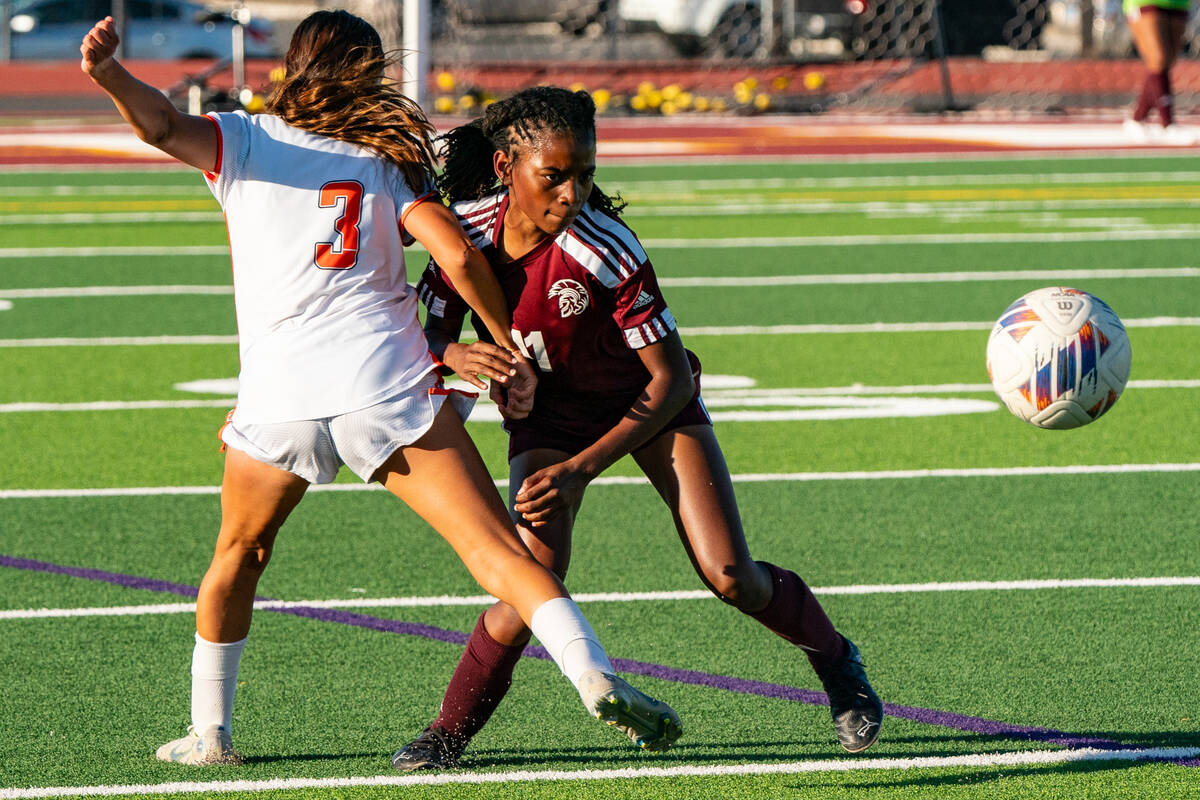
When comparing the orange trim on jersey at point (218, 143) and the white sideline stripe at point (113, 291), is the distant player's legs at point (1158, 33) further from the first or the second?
the orange trim on jersey at point (218, 143)

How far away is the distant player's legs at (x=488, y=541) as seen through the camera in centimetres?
347

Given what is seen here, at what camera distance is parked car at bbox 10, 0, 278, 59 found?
3206cm

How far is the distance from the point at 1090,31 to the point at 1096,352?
1080 inches

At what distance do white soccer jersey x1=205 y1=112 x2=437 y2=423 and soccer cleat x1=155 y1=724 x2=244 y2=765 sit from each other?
2.82 ft

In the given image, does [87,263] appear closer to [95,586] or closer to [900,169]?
[95,586]

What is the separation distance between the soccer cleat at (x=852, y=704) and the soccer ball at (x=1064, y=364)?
4.85 feet

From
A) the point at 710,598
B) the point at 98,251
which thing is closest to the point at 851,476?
the point at 710,598

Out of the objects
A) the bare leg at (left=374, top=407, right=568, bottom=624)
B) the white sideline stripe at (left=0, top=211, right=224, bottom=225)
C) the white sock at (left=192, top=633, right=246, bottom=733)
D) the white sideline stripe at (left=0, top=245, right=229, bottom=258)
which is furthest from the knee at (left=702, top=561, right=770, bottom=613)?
the white sideline stripe at (left=0, top=211, right=224, bottom=225)

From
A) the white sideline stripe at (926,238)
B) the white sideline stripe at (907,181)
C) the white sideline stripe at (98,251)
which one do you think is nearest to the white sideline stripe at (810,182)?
the white sideline stripe at (907,181)

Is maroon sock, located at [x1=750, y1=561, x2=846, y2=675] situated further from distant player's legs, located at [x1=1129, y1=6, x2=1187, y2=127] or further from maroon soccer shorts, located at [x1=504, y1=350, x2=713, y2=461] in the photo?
distant player's legs, located at [x1=1129, y1=6, x2=1187, y2=127]

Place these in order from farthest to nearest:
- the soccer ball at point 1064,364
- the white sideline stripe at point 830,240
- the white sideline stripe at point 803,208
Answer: the white sideline stripe at point 803,208 < the white sideline stripe at point 830,240 < the soccer ball at point 1064,364

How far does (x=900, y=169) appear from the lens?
20578mm

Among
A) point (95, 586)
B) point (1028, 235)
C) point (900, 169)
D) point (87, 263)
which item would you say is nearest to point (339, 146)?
point (95, 586)

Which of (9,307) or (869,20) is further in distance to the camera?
(869,20)
